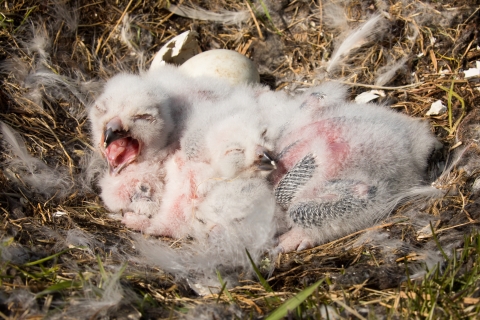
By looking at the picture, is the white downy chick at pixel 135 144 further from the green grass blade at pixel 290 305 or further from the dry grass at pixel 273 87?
the green grass blade at pixel 290 305

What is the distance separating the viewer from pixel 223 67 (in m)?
3.13

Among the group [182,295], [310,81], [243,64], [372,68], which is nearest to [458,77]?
[372,68]

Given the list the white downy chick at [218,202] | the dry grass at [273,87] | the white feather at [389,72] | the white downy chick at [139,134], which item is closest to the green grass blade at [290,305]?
the dry grass at [273,87]

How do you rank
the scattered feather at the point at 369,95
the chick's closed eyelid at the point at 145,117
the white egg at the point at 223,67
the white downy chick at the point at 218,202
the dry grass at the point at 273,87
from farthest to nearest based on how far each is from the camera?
the scattered feather at the point at 369,95
the white egg at the point at 223,67
the chick's closed eyelid at the point at 145,117
the white downy chick at the point at 218,202
the dry grass at the point at 273,87

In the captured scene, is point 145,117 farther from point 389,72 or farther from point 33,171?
point 389,72

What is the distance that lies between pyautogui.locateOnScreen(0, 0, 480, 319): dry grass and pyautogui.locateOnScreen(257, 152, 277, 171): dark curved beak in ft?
1.45

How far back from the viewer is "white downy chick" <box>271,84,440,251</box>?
237cm

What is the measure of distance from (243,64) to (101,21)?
1.27 meters

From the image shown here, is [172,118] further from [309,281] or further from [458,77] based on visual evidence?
[458,77]

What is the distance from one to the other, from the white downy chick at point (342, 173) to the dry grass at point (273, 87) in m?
0.11

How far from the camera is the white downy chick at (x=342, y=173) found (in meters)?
2.37

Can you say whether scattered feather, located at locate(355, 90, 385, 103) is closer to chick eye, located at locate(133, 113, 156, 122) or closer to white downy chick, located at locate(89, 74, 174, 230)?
white downy chick, located at locate(89, 74, 174, 230)

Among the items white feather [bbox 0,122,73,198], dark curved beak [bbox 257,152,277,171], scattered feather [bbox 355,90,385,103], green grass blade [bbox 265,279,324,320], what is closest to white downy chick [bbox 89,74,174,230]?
white feather [bbox 0,122,73,198]

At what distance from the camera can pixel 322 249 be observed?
242 centimetres
